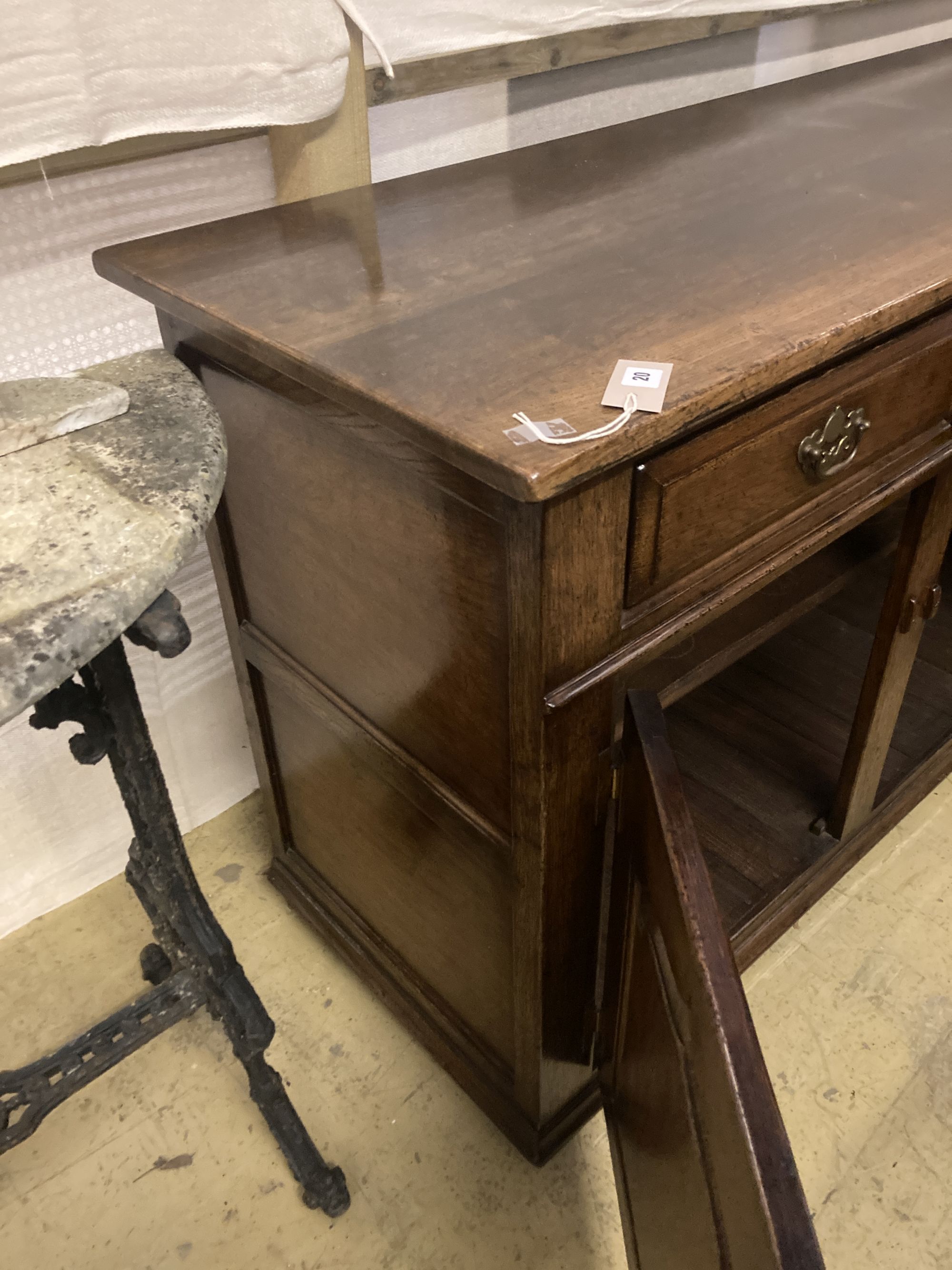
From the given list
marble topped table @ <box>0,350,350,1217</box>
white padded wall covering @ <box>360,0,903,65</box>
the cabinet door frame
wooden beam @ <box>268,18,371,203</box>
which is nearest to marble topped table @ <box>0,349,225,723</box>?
marble topped table @ <box>0,350,350,1217</box>

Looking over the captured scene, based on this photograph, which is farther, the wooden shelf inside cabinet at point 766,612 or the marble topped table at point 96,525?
the wooden shelf inside cabinet at point 766,612

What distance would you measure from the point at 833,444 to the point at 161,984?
85 centimetres

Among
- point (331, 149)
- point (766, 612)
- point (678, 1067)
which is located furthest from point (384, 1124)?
point (331, 149)

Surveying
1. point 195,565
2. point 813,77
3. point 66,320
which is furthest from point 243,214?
point 813,77

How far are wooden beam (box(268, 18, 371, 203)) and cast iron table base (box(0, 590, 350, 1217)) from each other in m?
0.61

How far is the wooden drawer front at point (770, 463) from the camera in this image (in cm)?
69

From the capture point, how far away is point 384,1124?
1.16 meters

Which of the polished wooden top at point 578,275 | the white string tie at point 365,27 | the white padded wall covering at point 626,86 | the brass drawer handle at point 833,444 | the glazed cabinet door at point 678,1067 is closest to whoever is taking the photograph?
the glazed cabinet door at point 678,1067

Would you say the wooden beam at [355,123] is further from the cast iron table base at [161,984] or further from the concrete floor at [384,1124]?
the concrete floor at [384,1124]

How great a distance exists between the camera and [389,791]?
1028mm

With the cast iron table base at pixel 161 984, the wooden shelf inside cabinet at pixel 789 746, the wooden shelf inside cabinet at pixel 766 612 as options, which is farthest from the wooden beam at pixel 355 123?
the wooden shelf inside cabinet at pixel 789 746

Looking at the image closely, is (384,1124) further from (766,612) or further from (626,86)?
(626,86)

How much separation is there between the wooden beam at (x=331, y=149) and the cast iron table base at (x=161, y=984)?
0.61m

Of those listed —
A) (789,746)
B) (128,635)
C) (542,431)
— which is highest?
(542,431)
